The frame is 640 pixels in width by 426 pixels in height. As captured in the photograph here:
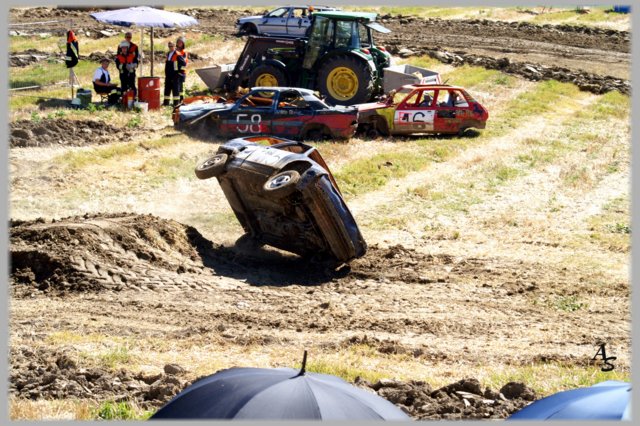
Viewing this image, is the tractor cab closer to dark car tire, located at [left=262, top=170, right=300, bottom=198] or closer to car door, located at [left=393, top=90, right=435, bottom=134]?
car door, located at [left=393, top=90, right=435, bottom=134]

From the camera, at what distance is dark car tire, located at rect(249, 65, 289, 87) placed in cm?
2681

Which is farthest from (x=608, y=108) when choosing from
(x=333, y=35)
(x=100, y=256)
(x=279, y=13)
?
(x=100, y=256)

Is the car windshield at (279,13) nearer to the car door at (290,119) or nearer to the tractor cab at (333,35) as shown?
the tractor cab at (333,35)

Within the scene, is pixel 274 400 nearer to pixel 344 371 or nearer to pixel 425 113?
pixel 344 371

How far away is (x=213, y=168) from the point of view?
15844mm

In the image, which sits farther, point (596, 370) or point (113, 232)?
point (113, 232)

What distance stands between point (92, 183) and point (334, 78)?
8781mm

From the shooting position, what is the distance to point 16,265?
47.8 ft

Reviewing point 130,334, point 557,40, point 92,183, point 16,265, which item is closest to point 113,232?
point 16,265

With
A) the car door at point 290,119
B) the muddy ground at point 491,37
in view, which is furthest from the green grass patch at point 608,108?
the car door at point 290,119

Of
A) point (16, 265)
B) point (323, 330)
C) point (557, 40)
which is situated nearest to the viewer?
point (323, 330)

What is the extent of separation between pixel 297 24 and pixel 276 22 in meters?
0.96

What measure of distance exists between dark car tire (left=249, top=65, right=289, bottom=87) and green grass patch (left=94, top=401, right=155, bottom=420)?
17729 mm

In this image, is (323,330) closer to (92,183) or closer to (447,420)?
(447,420)
